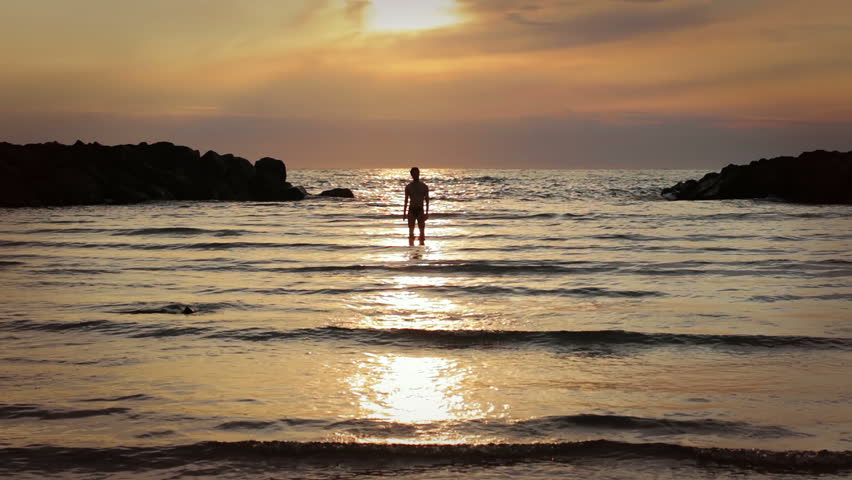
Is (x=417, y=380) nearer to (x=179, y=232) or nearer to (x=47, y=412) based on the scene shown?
(x=47, y=412)

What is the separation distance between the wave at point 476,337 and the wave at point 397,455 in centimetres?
324

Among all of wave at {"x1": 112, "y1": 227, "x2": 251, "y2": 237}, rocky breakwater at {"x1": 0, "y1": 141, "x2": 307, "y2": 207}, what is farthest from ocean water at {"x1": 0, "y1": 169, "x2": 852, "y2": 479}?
rocky breakwater at {"x1": 0, "y1": 141, "x2": 307, "y2": 207}

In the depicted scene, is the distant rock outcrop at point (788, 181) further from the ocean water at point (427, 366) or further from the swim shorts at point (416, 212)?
the swim shorts at point (416, 212)

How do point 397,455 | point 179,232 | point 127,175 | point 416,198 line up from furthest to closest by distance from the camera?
point 127,175 → point 179,232 → point 416,198 → point 397,455

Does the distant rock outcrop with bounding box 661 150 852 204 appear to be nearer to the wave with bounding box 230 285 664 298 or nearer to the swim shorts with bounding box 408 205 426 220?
the swim shorts with bounding box 408 205 426 220

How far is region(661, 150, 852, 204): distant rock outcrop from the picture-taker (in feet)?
143

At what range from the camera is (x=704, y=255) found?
17.7m

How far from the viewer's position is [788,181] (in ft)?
154

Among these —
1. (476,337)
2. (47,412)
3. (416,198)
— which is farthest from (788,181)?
(47,412)

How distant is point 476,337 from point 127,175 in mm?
44294

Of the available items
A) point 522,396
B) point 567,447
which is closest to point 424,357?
point 522,396

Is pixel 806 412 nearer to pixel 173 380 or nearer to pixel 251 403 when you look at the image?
pixel 251 403

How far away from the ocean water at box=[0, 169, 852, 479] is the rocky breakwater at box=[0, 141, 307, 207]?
2879 cm

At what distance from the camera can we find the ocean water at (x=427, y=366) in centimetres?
496
